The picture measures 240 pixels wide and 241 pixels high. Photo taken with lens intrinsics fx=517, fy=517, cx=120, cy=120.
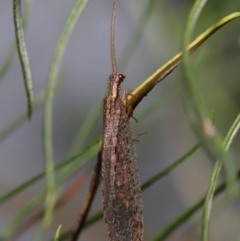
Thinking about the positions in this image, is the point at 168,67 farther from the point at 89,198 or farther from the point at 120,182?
the point at 120,182

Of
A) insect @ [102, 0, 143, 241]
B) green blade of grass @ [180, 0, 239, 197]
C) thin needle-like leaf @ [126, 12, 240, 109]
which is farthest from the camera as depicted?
insect @ [102, 0, 143, 241]

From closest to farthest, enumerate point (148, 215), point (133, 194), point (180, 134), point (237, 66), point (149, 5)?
point (149, 5) → point (133, 194) → point (237, 66) → point (180, 134) → point (148, 215)

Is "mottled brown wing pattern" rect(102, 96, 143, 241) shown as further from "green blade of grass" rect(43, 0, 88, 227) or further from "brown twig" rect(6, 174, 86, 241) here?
"green blade of grass" rect(43, 0, 88, 227)

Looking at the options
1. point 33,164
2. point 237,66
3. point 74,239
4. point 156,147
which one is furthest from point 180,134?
point 74,239

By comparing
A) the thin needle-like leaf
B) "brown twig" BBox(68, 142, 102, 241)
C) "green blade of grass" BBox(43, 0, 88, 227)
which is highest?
"green blade of grass" BBox(43, 0, 88, 227)

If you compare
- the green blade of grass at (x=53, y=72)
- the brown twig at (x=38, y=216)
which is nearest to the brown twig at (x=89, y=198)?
the green blade of grass at (x=53, y=72)

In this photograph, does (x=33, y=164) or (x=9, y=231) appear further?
(x=33, y=164)

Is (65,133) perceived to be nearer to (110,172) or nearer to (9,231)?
(110,172)

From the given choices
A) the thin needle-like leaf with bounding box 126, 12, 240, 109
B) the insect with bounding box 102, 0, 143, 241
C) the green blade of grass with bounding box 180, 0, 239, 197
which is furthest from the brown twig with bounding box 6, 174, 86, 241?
the green blade of grass with bounding box 180, 0, 239, 197
